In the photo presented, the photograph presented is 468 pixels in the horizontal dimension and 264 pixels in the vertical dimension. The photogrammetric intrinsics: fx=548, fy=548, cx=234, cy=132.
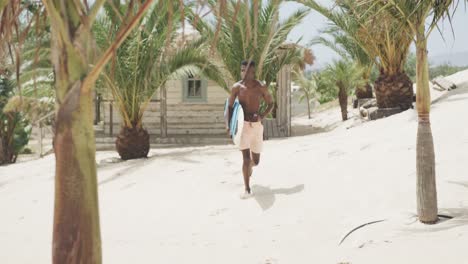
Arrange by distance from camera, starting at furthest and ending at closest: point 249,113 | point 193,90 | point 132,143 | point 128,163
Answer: point 193,90 < point 132,143 < point 128,163 < point 249,113

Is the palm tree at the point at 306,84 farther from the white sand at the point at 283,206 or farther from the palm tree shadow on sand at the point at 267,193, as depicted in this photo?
the palm tree shadow on sand at the point at 267,193

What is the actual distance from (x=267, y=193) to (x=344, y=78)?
13034 mm

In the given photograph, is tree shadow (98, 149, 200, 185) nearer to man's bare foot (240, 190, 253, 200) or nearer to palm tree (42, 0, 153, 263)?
man's bare foot (240, 190, 253, 200)

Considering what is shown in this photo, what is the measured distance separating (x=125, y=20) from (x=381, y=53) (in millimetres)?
10656

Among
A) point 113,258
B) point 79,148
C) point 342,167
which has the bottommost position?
point 113,258

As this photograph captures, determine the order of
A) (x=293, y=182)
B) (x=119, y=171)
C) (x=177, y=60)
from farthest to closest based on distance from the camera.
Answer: (x=177, y=60) < (x=119, y=171) < (x=293, y=182)

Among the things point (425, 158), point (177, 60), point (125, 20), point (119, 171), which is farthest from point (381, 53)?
point (125, 20)

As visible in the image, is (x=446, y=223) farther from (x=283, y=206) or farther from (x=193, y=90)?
(x=193, y=90)

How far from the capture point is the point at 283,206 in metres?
6.41

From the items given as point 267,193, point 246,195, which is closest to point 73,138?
point 246,195

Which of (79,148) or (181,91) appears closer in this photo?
(79,148)

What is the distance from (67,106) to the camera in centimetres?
219

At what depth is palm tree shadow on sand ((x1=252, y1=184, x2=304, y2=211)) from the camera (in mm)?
6605

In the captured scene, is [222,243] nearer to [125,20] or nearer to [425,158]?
[425,158]
